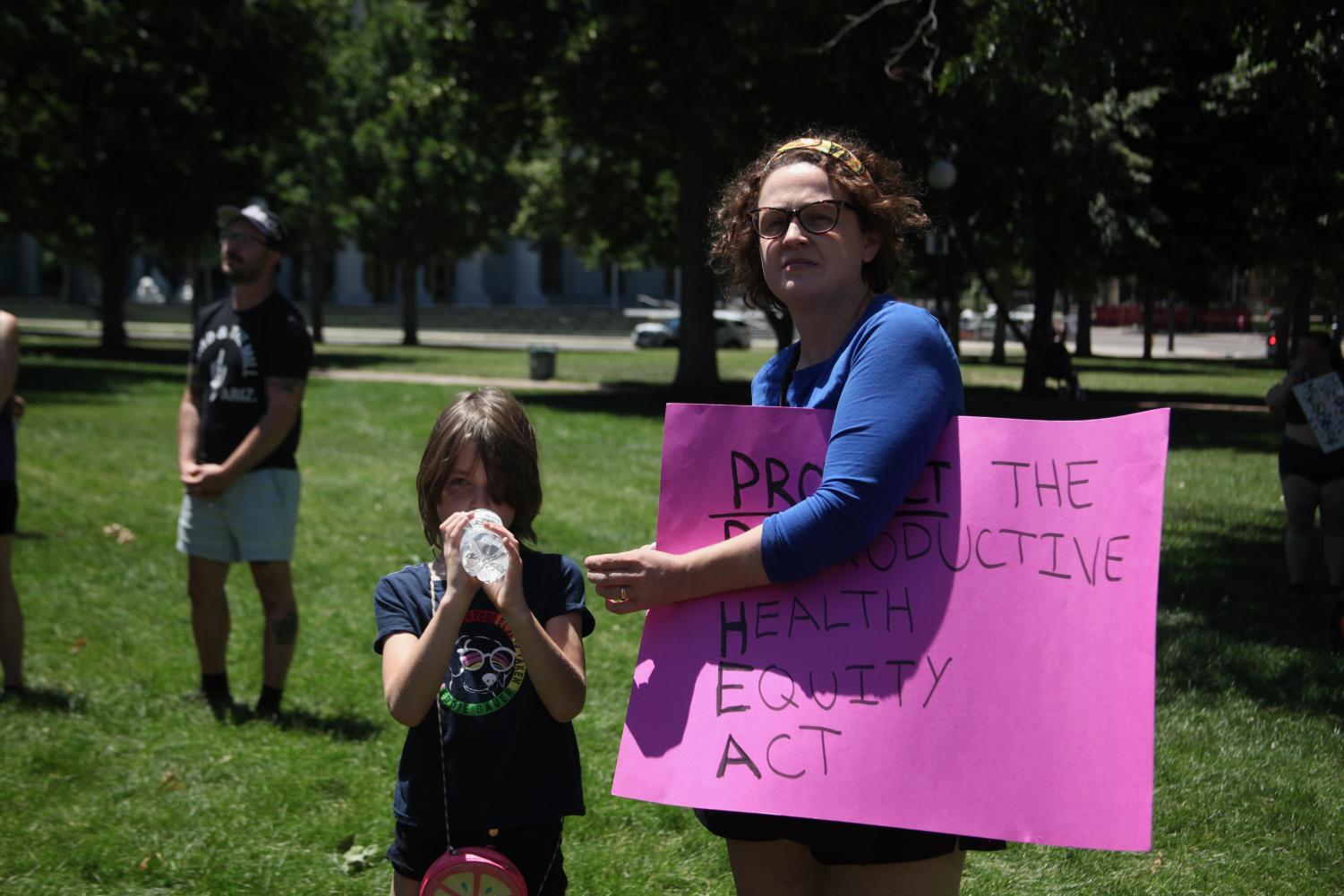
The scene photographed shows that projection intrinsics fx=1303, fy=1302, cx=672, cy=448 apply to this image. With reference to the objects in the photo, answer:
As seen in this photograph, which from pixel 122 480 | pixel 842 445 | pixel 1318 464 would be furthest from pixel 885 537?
pixel 122 480

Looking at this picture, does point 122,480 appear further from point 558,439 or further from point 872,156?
point 872,156

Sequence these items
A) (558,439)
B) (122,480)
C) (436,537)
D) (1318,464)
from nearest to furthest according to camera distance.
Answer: (436,537) → (1318,464) → (122,480) → (558,439)

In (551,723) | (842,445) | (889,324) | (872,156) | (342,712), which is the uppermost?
(872,156)

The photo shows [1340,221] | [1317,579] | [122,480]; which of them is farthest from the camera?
[1340,221]

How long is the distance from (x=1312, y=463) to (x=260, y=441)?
5955 millimetres

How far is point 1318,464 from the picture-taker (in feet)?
25.1

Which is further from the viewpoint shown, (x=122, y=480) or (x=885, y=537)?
(x=122, y=480)

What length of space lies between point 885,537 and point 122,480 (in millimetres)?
11210

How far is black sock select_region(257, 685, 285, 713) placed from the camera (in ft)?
18.5

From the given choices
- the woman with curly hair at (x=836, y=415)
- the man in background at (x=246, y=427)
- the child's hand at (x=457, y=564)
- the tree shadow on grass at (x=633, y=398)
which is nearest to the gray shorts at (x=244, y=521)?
the man in background at (x=246, y=427)

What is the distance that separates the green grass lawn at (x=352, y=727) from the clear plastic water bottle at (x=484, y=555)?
2086mm

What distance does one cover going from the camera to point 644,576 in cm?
230

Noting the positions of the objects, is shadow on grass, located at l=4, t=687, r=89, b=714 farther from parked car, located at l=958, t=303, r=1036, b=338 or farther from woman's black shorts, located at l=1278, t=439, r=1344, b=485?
parked car, located at l=958, t=303, r=1036, b=338

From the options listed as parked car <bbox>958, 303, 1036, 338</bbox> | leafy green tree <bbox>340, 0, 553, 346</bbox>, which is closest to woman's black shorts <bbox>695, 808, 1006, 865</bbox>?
leafy green tree <bbox>340, 0, 553, 346</bbox>
